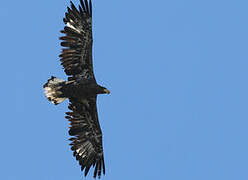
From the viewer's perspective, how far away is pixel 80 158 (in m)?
21.9

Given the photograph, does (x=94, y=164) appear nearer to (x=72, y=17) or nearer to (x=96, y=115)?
(x=96, y=115)

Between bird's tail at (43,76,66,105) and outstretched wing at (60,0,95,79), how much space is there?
19.5 inches

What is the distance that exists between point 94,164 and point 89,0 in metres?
6.13

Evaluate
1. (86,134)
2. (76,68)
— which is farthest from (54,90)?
(86,134)

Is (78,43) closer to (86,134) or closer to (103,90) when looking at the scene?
(103,90)

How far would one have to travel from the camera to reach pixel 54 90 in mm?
21156

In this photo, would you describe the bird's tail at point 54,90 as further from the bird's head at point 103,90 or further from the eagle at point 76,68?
the bird's head at point 103,90

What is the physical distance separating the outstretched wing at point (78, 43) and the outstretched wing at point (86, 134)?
1184mm

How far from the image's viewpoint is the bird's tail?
21.1 metres

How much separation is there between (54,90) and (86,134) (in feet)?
7.40

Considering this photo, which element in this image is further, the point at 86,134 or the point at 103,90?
the point at 86,134

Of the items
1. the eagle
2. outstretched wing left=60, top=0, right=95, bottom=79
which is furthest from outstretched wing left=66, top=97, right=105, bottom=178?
outstretched wing left=60, top=0, right=95, bottom=79

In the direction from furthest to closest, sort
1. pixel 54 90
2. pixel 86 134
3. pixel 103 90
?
pixel 86 134, pixel 54 90, pixel 103 90

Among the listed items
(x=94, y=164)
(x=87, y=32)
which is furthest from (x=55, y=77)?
(x=94, y=164)
